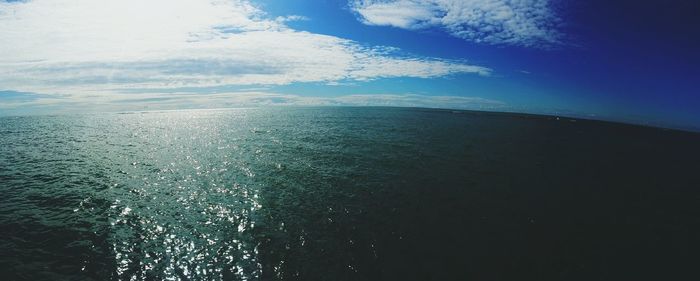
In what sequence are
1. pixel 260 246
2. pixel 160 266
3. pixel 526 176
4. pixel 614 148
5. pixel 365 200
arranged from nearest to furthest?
pixel 160 266 → pixel 260 246 → pixel 365 200 → pixel 526 176 → pixel 614 148

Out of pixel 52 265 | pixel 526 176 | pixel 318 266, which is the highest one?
pixel 526 176

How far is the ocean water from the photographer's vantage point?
55.1ft

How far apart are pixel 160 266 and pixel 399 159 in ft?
108

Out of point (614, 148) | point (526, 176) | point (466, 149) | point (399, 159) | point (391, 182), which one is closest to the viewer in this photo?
point (391, 182)

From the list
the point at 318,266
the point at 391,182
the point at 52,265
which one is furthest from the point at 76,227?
the point at 391,182

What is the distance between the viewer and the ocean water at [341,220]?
1680 centimetres

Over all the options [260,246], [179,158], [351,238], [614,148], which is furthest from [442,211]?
[614,148]

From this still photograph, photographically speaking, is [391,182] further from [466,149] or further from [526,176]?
[466,149]

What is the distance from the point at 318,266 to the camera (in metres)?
16.6

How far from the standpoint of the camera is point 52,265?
16484 millimetres

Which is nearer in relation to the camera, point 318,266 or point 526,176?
point 318,266

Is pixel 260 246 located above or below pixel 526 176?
below

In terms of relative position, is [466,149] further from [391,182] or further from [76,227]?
[76,227]

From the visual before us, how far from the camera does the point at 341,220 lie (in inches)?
880
